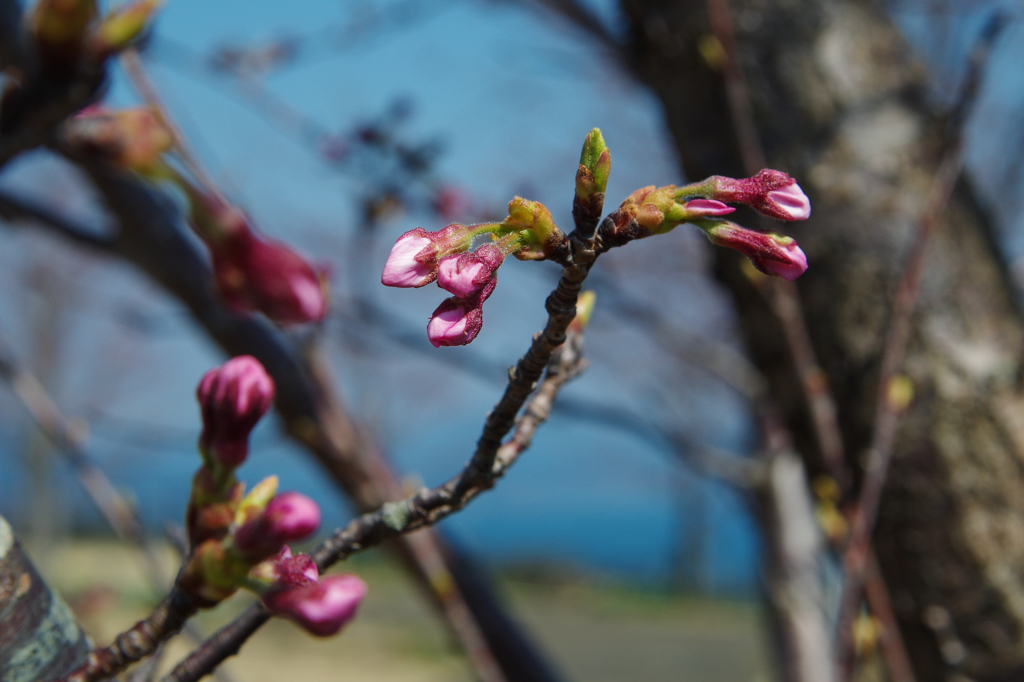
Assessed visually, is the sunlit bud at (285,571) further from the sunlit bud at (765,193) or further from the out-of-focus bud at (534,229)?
the sunlit bud at (765,193)

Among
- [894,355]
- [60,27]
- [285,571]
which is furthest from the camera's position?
[894,355]

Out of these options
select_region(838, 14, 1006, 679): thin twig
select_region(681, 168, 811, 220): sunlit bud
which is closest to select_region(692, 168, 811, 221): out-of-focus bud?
select_region(681, 168, 811, 220): sunlit bud

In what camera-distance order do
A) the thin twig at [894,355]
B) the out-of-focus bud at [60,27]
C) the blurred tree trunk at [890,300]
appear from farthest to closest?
the blurred tree trunk at [890,300]
the thin twig at [894,355]
the out-of-focus bud at [60,27]

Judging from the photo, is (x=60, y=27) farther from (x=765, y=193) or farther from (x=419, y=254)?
(x=765, y=193)

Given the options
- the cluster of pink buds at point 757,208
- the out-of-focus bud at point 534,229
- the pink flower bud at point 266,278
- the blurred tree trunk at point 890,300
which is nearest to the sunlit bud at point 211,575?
the pink flower bud at point 266,278

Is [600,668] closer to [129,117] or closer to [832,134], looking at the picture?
[832,134]

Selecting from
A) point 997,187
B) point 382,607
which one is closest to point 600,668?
point 382,607

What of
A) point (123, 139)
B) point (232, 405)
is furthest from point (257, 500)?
point (123, 139)
